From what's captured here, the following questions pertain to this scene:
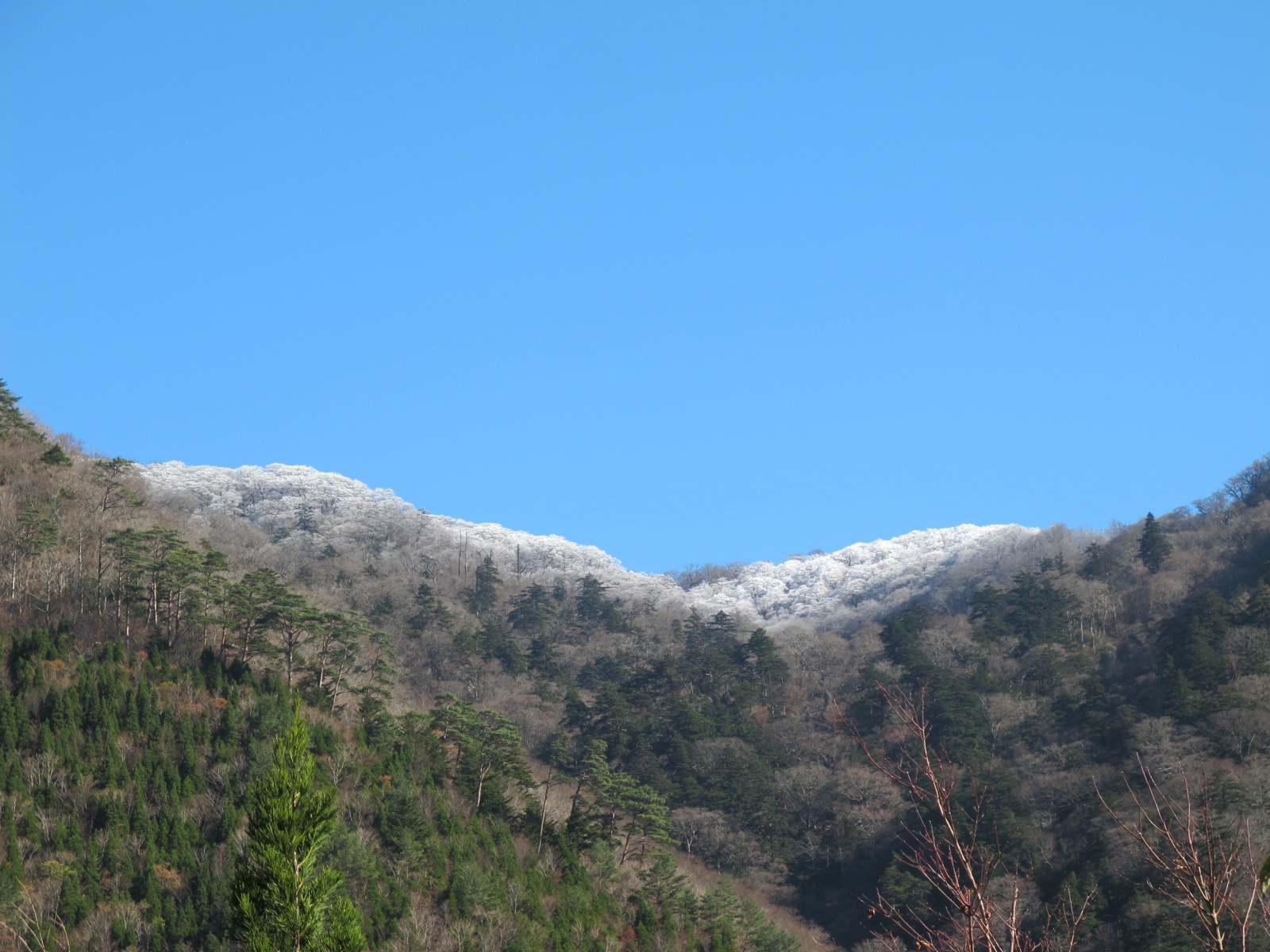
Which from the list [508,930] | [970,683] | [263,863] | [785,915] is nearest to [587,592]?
[970,683]

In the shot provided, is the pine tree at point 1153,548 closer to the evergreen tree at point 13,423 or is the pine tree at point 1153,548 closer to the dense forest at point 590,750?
the dense forest at point 590,750

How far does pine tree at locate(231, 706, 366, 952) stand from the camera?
23.7ft

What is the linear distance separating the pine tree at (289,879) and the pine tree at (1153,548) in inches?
2272

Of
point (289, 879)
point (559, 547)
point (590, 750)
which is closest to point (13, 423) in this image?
point (590, 750)

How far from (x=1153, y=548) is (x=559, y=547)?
6186 centimetres

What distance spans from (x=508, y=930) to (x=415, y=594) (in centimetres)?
4148

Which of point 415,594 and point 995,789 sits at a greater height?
point 415,594

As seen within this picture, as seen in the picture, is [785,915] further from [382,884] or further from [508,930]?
[382,884]

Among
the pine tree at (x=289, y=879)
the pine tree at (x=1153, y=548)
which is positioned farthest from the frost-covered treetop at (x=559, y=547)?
the pine tree at (x=289, y=879)

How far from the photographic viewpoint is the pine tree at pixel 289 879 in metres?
7.23

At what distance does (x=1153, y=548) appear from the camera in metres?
58.2

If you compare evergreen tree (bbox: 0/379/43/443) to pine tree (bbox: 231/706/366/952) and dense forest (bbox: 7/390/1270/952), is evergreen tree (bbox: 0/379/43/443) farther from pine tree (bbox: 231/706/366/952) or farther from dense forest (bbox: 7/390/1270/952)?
pine tree (bbox: 231/706/366/952)

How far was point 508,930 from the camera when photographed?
30156mm

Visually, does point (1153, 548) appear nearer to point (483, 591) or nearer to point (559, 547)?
point (483, 591)
